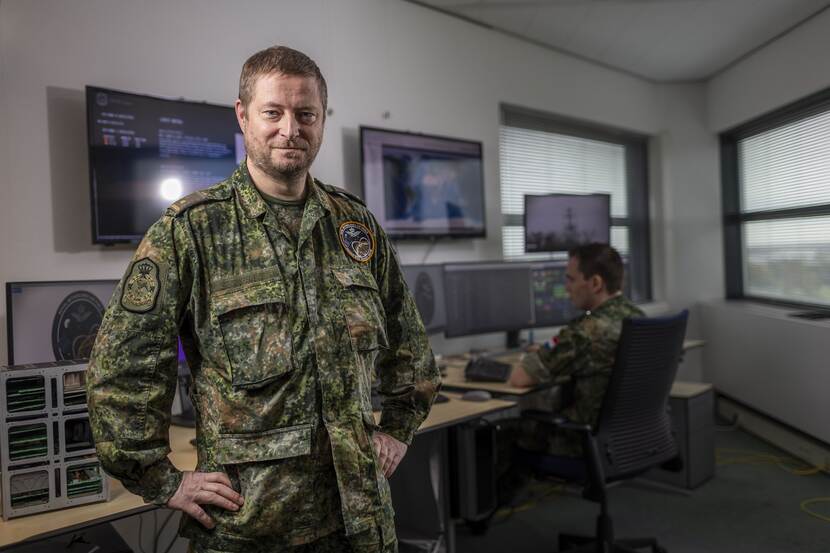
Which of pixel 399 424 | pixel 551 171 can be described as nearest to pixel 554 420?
pixel 399 424

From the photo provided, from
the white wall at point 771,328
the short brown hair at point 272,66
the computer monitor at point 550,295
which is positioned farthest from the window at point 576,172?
the short brown hair at point 272,66

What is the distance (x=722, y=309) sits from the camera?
181 inches

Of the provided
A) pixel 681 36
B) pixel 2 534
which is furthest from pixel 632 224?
pixel 2 534

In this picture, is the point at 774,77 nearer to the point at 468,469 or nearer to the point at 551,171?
the point at 551,171

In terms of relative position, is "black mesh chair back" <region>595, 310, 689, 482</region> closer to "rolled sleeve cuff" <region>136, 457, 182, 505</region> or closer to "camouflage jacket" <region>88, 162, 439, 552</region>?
"camouflage jacket" <region>88, 162, 439, 552</region>

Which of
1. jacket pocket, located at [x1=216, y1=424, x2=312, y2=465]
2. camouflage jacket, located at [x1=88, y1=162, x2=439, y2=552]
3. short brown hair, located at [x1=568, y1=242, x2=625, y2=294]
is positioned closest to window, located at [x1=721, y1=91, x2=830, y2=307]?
short brown hair, located at [x1=568, y1=242, x2=625, y2=294]

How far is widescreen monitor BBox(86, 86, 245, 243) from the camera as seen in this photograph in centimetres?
212

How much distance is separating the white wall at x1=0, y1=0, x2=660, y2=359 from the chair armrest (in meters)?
1.14

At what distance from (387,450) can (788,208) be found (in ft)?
13.6

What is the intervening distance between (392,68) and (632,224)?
2764mm

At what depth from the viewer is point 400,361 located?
4.21ft

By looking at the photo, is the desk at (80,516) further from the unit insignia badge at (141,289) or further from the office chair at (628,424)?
the office chair at (628,424)

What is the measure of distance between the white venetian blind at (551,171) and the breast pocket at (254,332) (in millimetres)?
2894

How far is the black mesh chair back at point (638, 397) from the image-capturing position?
2.18 m
